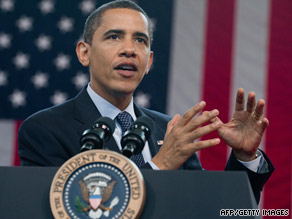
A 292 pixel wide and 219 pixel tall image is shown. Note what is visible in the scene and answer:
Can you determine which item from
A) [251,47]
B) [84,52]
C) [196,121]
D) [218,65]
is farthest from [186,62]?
[196,121]

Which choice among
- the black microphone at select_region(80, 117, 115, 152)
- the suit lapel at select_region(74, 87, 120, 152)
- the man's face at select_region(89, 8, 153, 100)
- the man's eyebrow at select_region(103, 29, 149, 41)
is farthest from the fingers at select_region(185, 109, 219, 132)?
the man's eyebrow at select_region(103, 29, 149, 41)

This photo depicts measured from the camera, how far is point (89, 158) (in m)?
0.98

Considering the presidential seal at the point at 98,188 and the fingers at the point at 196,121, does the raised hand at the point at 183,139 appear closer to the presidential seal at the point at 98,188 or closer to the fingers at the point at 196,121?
the fingers at the point at 196,121

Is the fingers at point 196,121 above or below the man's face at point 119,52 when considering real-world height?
below

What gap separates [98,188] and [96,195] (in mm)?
15

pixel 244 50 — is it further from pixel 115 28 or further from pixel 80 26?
pixel 115 28

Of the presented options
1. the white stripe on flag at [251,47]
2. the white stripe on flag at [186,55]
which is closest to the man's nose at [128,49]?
the white stripe on flag at [186,55]

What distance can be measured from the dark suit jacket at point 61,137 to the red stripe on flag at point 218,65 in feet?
4.78

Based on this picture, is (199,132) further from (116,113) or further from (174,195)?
(116,113)

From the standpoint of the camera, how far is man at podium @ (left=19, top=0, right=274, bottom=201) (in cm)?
147

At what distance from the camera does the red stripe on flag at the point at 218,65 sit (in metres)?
3.26

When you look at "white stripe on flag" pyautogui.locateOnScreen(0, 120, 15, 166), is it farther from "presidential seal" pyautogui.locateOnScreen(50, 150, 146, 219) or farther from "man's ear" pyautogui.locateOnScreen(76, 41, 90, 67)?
"presidential seal" pyautogui.locateOnScreen(50, 150, 146, 219)

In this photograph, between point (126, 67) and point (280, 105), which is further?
point (280, 105)

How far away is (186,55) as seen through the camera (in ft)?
11.1
